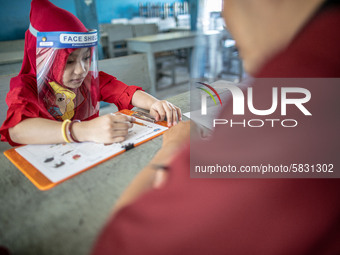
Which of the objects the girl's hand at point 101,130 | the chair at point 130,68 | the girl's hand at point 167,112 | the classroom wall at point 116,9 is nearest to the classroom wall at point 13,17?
the classroom wall at point 116,9

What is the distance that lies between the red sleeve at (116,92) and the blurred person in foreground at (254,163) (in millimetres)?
862

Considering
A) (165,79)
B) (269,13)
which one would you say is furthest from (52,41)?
(165,79)

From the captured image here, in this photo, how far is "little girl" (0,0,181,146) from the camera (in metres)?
0.78

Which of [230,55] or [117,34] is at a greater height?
[117,34]

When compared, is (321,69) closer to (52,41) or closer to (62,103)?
(52,41)

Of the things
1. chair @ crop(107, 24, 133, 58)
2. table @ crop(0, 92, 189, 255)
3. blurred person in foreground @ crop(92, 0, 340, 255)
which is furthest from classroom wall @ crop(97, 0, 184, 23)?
blurred person in foreground @ crop(92, 0, 340, 255)

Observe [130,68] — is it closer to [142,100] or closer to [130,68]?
[130,68]

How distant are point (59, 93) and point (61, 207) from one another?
0.61 m

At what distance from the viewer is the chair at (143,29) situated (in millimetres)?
4922

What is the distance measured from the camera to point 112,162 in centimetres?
69

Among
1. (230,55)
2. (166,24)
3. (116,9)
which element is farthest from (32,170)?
(116,9)

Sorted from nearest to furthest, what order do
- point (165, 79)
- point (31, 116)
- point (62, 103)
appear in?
1. point (31, 116)
2. point (62, 103)
3. point (165, 79)

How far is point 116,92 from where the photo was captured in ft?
4.02

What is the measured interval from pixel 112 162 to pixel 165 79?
4.40 meters
